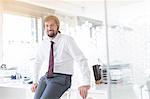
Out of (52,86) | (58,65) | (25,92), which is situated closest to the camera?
(52,86)

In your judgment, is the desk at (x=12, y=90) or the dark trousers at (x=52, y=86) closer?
the dark trousers at (x=52, y=86)

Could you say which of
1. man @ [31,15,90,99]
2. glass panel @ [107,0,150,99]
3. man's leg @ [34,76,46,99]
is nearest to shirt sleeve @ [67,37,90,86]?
man @ [31,15,90,99]

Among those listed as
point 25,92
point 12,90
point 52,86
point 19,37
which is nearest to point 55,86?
point 52,86

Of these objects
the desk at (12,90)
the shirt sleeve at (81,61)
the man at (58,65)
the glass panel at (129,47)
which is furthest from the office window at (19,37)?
the shirt sleeve at (81,61)

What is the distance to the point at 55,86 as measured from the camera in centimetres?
192

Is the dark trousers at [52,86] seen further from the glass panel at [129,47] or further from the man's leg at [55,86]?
the glass panel at [129,47]

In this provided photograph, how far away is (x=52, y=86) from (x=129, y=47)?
35.0 inches

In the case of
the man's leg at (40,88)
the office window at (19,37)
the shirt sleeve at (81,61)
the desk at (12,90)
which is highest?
the office window at (19,37)

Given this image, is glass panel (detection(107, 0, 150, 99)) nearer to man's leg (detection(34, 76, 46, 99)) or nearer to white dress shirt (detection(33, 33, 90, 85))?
white dress shirt (detection(33, 33, 90, 85))

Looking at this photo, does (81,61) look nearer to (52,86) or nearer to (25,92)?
(52,86)

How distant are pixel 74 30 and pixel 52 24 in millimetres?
1824

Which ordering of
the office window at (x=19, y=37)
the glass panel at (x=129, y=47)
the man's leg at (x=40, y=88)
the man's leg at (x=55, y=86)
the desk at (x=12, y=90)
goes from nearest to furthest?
the man's leg at (x=55, y=86)
the man's leg at (x=40, y=88)
the glass panel at (x=129, y=47)
the desk at (x=12, y=90)
the office window at (x=19, y=37)

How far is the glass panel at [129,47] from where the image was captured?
2279 mm

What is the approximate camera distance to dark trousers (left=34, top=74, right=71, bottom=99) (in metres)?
1.90
